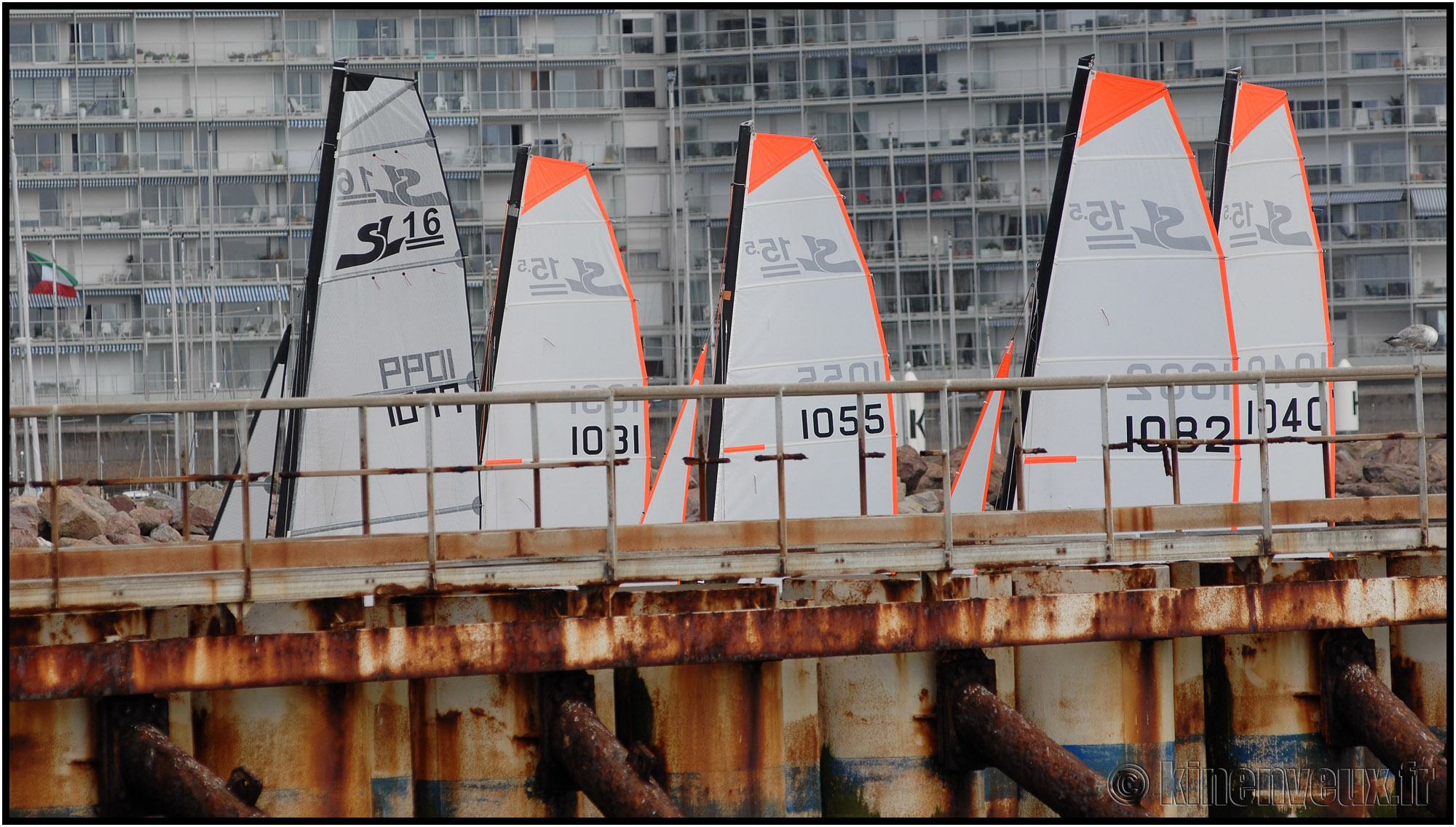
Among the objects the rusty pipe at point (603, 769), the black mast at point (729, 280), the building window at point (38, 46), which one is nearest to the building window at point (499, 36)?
the building window at point (38, 46)

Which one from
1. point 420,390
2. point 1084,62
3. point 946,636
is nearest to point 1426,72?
point 1084,62

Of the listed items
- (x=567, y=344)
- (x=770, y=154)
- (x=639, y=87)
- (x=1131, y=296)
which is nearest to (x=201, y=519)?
(x=567, y=344)

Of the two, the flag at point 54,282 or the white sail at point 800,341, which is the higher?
the flag at point 54,282

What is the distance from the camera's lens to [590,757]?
835cm

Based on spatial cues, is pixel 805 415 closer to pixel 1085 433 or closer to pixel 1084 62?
pixel 1085 433

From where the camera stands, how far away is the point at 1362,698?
959cm

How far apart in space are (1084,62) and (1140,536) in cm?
958

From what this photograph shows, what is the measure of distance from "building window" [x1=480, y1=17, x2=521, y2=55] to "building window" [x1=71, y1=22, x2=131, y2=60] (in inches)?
625

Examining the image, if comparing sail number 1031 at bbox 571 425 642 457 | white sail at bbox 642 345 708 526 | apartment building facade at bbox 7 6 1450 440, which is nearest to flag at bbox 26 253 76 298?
apartment building facade at bbox 7 6 1450 440

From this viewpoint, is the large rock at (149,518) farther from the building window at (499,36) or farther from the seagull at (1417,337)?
the building window at (499,36)

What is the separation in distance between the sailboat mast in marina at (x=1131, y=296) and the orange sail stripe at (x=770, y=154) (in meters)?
4.61

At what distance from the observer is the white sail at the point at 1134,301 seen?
17672mm

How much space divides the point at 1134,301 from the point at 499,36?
189 feet

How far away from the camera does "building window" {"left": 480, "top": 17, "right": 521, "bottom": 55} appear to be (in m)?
70.8
